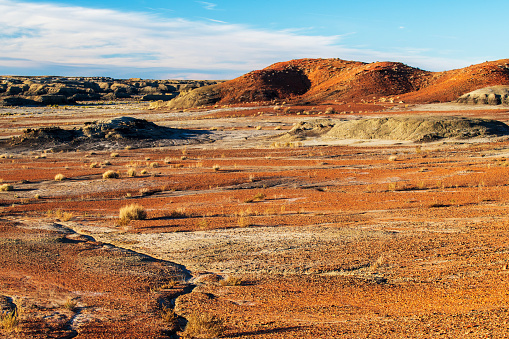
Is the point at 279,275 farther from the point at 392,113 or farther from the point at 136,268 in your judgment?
the point at 392,113

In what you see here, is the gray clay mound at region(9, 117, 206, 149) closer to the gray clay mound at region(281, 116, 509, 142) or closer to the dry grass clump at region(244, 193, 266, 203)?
the gray clay mound at region(281, 116, 509, 142)

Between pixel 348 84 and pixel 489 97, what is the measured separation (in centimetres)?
2844

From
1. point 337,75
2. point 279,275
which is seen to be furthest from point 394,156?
point 337,75

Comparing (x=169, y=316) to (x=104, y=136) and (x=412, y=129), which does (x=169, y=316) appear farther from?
(x=104, y=136)

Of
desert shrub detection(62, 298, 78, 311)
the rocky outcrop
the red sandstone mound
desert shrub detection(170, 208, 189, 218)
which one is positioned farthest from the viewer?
the rocky outcrop

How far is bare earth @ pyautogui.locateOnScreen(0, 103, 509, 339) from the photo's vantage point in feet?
23.0

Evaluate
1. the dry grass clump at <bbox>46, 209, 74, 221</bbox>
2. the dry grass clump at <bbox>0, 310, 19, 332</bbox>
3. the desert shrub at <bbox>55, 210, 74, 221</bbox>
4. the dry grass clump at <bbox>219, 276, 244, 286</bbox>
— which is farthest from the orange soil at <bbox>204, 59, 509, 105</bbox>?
the dry grass clump at <bbox>0, 310, 19, 332</bbox>

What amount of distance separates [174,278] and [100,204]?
1107 centimetres

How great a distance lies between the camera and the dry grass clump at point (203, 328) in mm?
6493

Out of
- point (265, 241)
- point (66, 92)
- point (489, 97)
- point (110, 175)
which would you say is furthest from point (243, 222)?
point (66, 92)

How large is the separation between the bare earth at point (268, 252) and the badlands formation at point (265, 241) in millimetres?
47

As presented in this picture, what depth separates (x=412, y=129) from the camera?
41.0 metres

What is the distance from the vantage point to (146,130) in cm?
4788

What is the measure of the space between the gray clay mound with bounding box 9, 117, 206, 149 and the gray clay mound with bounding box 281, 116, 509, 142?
11.3 m
